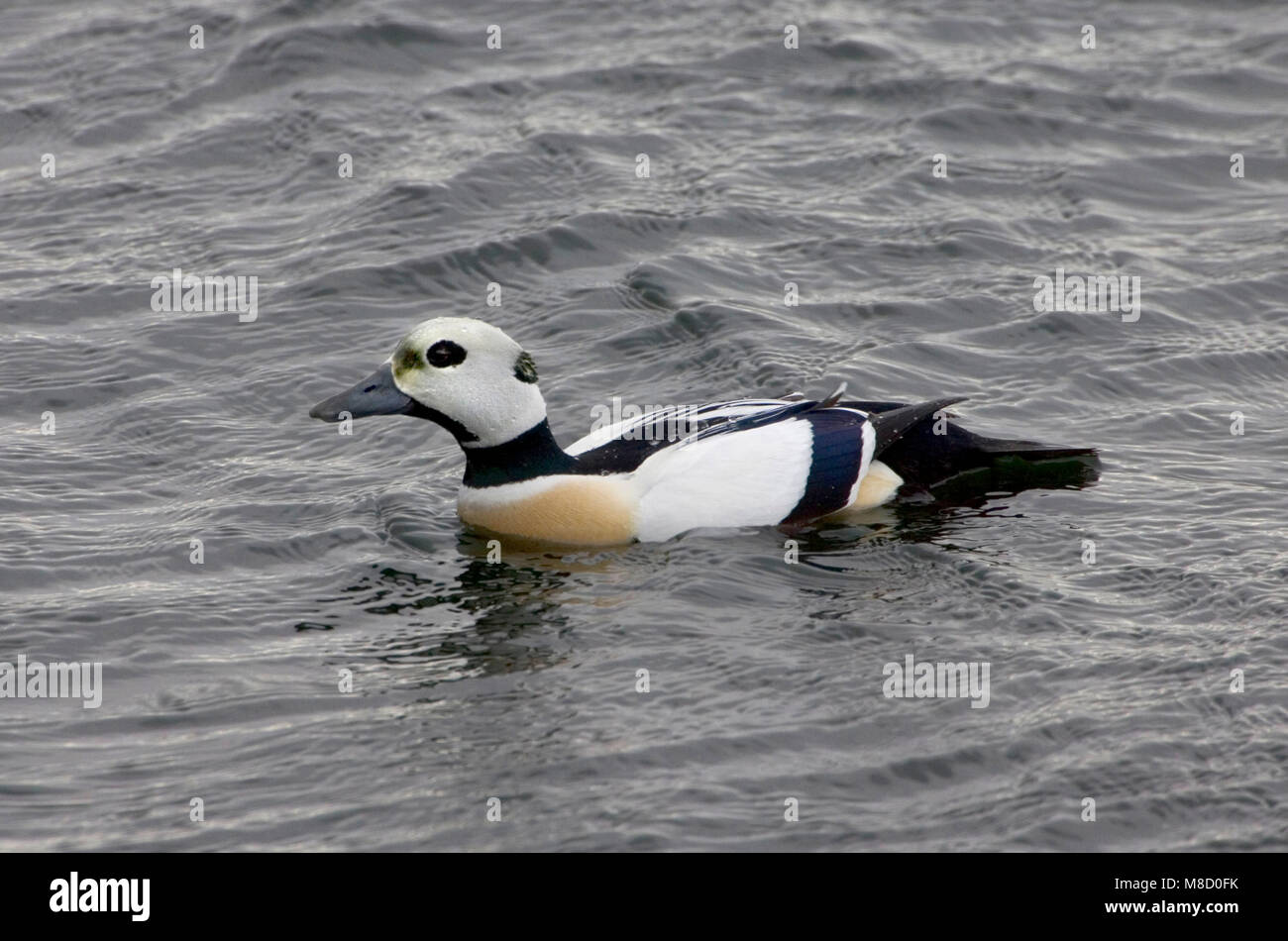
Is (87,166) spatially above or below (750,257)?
above

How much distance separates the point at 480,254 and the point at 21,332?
3133mm

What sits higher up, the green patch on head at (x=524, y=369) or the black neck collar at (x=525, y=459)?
the green patch on head at (x=524, y=369)

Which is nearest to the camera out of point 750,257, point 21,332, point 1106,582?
point 1106,582

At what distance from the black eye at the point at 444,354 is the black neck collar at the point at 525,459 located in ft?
1.69

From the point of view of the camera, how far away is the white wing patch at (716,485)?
9.09 m

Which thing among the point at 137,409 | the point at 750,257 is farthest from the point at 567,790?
the point at 750,257

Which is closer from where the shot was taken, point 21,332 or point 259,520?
point 259,520

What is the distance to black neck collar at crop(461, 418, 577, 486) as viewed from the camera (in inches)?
365

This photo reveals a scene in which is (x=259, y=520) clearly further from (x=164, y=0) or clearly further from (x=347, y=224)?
(x=164, y=0)

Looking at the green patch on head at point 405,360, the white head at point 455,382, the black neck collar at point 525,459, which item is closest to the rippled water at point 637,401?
the black neck collar at point 525,459

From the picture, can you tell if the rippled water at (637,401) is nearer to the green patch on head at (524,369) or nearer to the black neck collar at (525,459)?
the black neck collar at (525,459)

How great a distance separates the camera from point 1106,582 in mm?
8555
